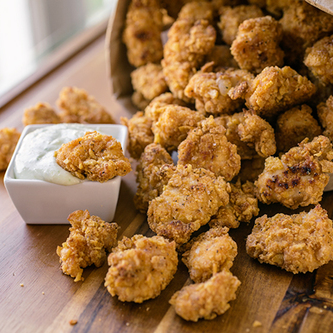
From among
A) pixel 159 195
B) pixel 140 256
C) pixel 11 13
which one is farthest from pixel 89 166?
pixel 11 13

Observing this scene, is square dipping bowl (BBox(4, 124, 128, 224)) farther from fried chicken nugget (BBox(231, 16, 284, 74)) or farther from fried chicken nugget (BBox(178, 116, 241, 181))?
fried chicken nugget (BBox(231, 16, 284, 74))

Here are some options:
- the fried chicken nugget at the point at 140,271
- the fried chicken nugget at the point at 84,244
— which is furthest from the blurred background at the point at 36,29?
the fried chicken nugget at the point at 140,271

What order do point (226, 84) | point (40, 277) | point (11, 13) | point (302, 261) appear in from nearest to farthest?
point (302, 261)
point (40, 277)
point (226, 84)
point (11, 13)

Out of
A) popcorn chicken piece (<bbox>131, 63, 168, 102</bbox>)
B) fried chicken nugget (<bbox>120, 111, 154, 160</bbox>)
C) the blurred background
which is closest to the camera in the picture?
fried chicken nugget (<bbox>120, 111, 154, 160</bbox>)

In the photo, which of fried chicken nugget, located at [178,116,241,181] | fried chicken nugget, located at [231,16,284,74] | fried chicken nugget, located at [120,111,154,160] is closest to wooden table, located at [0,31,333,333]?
fried chicken nugget, located at [178,116,241,181]

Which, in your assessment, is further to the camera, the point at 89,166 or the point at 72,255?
the point at 89,166

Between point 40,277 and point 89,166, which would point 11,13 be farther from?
point 40,277
